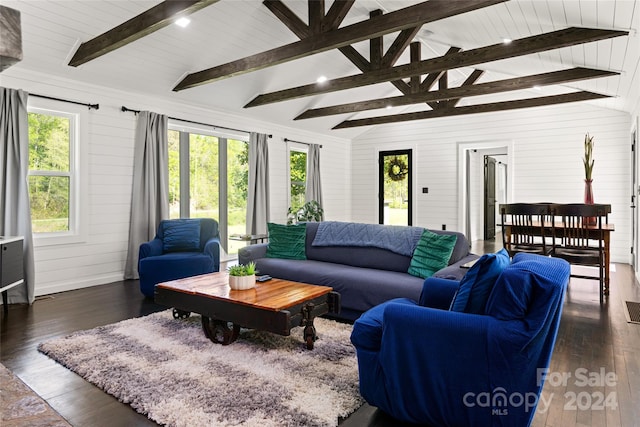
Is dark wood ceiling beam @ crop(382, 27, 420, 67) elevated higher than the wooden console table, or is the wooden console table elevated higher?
dark wood ceiling beam @ crop(382, 27, 420, 67)

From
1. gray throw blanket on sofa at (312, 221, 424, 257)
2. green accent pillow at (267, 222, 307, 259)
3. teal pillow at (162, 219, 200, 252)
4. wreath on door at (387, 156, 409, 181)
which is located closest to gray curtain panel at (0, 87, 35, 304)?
teal pillow at (162, 219, 200, 252)

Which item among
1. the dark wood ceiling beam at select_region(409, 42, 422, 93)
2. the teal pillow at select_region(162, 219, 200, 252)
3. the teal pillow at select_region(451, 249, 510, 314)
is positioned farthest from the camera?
the dark wood ceiling beam at select_region(409, 42, 422, 93)

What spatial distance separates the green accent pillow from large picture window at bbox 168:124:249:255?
7.71 feet

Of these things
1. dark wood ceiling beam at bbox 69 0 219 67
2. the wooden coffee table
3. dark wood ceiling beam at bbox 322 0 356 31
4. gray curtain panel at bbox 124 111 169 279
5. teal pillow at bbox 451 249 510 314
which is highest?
dark wood ceiling beam at bbox 322 0 356 31

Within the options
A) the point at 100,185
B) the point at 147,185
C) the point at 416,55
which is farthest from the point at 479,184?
the point at 100,185

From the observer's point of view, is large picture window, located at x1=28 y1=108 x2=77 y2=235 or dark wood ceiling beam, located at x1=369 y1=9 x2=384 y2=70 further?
dark wood ceiling beam, located at x1=369 y1=9 x2=384 y2=70

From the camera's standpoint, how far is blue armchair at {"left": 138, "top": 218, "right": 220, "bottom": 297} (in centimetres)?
430

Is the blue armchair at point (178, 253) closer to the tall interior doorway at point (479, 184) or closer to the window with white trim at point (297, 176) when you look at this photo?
the window with white trim at point (297, 176)

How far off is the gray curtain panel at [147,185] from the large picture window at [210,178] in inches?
21.5

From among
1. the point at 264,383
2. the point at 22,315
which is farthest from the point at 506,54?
the point at 22,315

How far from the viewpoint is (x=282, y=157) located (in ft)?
25.3

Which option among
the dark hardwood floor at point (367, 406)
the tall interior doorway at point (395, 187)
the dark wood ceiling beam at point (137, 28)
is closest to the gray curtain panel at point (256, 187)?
the dark hardwood floor at point (367, 406)

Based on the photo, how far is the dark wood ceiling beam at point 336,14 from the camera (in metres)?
3.95

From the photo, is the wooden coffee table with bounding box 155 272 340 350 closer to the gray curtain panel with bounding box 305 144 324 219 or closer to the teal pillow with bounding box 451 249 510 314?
the teal pillow with bounding box 451 249 510 314
